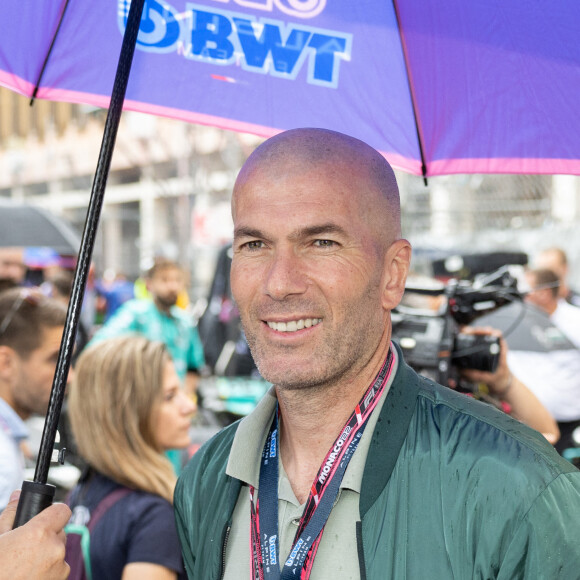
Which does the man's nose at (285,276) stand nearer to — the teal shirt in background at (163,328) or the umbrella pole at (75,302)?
the umbrella pole at (75,302)

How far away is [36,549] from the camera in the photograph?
1.72m

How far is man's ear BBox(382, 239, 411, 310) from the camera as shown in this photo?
1894 mm

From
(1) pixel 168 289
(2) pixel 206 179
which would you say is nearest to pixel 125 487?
(1) pixel 168 289

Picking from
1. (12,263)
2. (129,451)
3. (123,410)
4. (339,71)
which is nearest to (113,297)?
(12,263)

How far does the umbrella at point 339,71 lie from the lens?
226 centimetres

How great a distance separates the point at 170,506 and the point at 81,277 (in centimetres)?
124

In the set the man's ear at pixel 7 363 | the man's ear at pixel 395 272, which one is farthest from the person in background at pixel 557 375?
the man's ear at pixel 395 272

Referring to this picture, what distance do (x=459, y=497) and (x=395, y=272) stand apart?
58 cm

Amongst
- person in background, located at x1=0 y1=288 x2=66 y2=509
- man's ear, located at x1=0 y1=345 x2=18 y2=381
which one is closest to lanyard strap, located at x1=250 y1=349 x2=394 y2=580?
person in background, located at x1=0 y1=288 x2=66 y2=509

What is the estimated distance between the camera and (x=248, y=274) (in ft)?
6.10

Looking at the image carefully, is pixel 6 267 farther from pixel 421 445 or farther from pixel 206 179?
pixel 206 179

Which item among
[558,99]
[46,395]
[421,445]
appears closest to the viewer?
[421,445]

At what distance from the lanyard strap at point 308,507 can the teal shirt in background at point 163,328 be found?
15.9 ft

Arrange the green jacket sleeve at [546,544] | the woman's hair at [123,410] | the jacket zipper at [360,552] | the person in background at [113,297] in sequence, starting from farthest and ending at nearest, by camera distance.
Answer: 1. the person in background at [113,297]
2. the woman's hair at [123,410]
3. the jacket zipper at [360,552]
4. the green jacket sleeve at [546,544]
